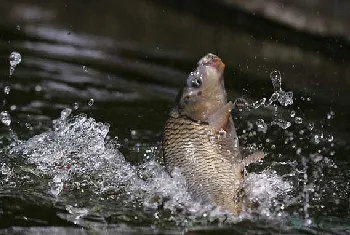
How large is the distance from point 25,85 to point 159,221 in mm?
3380

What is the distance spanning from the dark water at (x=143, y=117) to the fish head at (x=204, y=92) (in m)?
0.34

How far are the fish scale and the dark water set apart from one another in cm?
9

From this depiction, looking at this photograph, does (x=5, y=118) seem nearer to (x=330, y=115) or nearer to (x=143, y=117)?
(x=143, y=117)

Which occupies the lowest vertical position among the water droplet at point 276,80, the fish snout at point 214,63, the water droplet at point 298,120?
the fish snout at point 214,63

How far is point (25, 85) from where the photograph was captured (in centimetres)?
714

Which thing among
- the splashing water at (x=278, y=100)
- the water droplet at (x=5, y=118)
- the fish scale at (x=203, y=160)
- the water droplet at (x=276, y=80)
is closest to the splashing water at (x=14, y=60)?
the water droplet at (x=5, y=118)

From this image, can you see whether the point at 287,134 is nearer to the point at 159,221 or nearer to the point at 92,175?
the point at 92,175

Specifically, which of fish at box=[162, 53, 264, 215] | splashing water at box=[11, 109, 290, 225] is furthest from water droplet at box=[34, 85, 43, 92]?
fish at box=[162, 53, 264, 215]

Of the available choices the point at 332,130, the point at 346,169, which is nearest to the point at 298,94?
the point at 332,130

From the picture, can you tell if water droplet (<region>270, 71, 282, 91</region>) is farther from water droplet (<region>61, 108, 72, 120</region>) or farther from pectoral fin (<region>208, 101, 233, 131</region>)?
pectoral fin (<region>208, 101, 233, 131</region>)

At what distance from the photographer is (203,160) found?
391 centimetres

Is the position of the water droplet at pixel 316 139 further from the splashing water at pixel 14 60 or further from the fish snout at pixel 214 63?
the splashing water at pixel 14 60

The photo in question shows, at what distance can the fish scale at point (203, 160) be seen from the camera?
388 cm

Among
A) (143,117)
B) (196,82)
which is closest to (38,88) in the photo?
(143,117)
